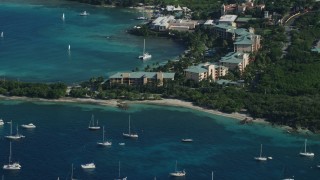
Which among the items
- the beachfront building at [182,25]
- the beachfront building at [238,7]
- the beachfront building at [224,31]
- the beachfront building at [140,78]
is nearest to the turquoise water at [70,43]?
the beachfront building at [182,25]

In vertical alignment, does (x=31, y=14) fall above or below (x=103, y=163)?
above

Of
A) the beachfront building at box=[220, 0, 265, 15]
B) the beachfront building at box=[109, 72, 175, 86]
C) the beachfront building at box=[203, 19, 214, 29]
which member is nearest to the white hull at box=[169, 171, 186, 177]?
the beachfront building at box=[109, 72, 175, 86]

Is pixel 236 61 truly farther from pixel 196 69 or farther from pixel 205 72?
pixel 196 69

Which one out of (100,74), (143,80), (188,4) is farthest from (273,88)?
(188,4)

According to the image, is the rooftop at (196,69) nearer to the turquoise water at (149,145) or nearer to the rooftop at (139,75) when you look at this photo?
the rooftop at (139,75)

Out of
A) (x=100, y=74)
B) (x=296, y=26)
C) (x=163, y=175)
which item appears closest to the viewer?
(x=163, y=175)

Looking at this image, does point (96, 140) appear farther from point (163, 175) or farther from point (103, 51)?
point (103, 51)

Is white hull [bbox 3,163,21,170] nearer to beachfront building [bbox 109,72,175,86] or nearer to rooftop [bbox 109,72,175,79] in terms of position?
beachfront building [bbox 109,72,175,86]

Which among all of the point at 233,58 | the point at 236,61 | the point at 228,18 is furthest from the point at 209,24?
the point at 236,61
